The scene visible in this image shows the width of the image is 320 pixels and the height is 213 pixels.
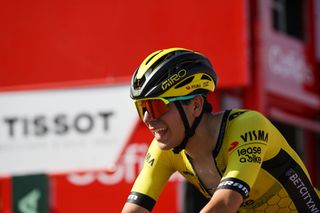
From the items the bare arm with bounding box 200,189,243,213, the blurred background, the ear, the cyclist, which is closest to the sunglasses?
the cyclist

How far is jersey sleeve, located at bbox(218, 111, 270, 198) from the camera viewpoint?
6.11 metres

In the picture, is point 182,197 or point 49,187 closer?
point 49,187

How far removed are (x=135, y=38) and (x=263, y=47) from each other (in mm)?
2384

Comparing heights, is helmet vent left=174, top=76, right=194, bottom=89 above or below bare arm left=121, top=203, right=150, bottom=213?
above

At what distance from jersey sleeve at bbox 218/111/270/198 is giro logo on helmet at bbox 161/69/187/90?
1.56 ft

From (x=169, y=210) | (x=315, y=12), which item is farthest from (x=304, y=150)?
(x=169, y=210)

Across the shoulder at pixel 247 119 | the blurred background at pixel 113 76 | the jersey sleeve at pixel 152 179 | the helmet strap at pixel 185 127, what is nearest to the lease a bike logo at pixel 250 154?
the shoulder at pixel 247 119

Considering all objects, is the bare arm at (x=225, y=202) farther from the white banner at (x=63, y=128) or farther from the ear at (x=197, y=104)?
the white banner at (x=63, y=128)

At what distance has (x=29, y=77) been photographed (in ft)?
66.5

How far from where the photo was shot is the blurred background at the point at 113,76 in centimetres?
1680

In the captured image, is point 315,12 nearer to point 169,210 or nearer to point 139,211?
point 169,210

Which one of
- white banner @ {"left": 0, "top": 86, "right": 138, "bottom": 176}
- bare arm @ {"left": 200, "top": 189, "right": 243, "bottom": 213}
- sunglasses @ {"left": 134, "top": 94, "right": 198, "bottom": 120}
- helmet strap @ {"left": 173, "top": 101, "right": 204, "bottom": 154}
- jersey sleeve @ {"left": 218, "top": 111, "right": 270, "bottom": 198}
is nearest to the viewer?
bare arm @ {"left": 200, "top": 189, "right": 243, "bottom": 213}

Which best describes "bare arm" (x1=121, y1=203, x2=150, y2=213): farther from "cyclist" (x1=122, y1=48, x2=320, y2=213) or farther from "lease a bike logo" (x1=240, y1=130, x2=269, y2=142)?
"lease a bike logo" (x1=240, y1=130, x2=269, y2=142)

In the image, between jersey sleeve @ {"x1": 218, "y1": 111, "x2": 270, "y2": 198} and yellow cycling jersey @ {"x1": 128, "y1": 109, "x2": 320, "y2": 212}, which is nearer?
jersey sleeve @ {"x1": 218, "y1": 111, "x2": 270, "y2": 198}
